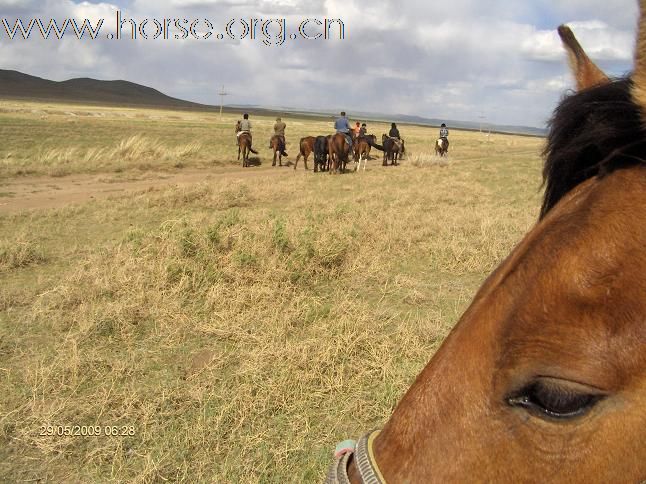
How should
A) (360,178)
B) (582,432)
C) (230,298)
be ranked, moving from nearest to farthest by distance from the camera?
(582,432), (230,298), (360,178)

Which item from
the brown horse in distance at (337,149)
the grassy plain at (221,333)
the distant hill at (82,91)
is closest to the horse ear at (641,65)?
the grassy plain at (221,333)

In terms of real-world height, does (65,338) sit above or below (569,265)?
below

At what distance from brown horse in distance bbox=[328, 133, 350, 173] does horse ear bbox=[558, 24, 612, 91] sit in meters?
16.4

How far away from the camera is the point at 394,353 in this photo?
4137 millimetres

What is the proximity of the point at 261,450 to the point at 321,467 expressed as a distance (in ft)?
1.31

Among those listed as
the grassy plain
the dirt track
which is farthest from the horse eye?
the dirt track

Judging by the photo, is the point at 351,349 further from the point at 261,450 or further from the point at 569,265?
the point at 569,265

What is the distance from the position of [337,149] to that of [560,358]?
56.6ft

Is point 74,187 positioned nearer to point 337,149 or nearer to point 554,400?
point 337,149

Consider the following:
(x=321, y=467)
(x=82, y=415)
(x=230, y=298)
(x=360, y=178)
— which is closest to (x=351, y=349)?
(x=321, y=467)

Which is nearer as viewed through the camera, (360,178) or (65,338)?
(65,338)

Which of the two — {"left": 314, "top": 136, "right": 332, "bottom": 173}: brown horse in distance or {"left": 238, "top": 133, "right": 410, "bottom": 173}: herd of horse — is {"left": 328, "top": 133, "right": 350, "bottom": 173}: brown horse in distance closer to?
{"left": 238, "top": 133, "right": 410, "bottom": 173}: herd of horse

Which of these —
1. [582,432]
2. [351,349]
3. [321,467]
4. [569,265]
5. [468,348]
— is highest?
[569,265]

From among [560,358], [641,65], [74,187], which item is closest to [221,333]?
[560,358]
